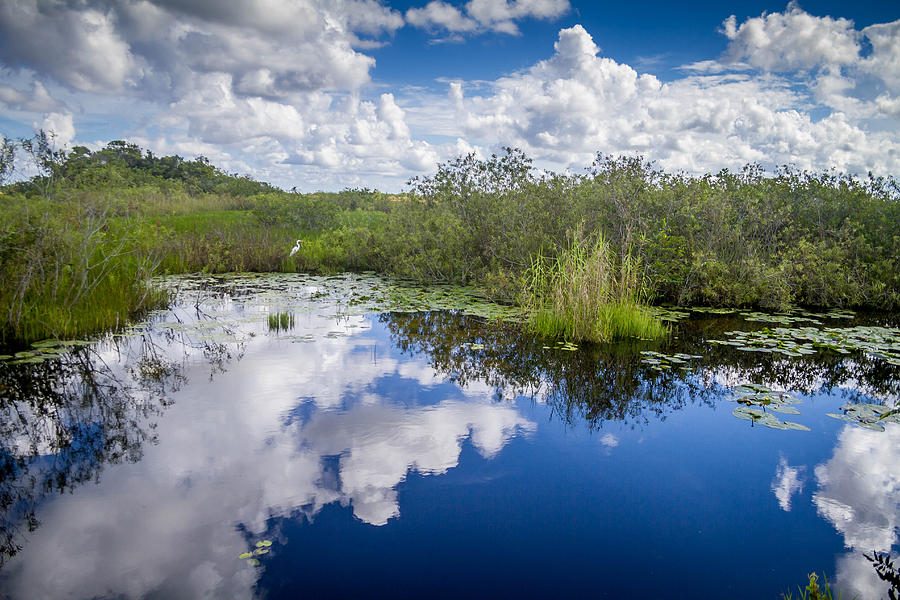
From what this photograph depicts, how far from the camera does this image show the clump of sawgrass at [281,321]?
8344 millimetres

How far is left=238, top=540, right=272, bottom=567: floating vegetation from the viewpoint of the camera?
2.84m

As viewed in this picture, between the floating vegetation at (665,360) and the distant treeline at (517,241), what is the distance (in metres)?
1.20

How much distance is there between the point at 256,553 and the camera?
2904 millimetres

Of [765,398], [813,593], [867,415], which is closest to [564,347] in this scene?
[765,398]

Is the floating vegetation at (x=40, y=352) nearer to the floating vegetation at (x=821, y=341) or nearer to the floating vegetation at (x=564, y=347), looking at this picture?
the floating vegetation at (x=564, y=347)

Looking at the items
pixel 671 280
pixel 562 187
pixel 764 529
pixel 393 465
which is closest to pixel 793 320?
pixel 671 280

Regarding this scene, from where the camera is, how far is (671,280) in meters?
10.0

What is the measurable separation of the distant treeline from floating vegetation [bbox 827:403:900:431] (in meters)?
3.20

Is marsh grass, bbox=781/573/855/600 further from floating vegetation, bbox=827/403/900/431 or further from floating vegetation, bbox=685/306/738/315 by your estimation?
floating vegetation, bbox=685/306/738/315

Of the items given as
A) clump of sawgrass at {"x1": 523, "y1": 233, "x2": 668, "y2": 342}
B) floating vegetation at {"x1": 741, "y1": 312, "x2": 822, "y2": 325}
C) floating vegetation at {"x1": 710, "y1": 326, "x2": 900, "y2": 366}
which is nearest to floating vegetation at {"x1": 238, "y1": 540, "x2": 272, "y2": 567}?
clump of sawgrass at {"x1": 523, "y1": 233, "x2": 668, "y2": 342}

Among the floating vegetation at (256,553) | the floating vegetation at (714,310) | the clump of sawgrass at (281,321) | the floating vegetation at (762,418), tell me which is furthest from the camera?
the floating vegetation at (714,310)

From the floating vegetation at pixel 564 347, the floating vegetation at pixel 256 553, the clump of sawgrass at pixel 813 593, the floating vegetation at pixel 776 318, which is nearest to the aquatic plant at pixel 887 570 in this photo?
the clump of sawgrass at pixel 813 593

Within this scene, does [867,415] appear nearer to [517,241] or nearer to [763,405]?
[763,405]

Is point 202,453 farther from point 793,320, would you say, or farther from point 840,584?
point 793,320
